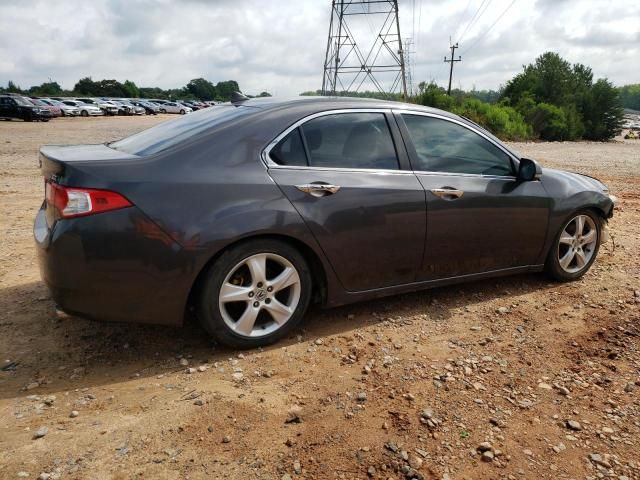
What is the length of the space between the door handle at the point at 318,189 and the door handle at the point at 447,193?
84 centimetres

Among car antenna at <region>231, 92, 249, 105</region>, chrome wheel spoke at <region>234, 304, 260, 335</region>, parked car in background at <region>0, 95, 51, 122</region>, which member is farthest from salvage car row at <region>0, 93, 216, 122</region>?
chrome wheel spoke at <region>234, 304, 260, 335</region>

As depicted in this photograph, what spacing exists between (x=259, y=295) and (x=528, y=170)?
2.46m

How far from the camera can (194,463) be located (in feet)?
7.70

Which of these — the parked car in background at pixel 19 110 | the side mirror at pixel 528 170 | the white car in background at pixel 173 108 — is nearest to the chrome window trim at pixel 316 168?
the side mirror at pixel 528 170

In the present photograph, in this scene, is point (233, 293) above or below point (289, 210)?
below

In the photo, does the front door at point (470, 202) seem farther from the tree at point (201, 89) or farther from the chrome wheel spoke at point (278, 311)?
the tree at point (201, 89)

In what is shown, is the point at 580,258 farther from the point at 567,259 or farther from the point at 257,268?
the point at 257,268

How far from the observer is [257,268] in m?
3.27

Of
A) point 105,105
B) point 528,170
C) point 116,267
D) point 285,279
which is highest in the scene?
point 105,105

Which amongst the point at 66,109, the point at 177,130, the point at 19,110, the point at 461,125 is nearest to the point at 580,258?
the point at 461,125

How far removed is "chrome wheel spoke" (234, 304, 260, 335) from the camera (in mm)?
3299

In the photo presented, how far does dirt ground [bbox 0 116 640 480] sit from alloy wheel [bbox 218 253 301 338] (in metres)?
0.20

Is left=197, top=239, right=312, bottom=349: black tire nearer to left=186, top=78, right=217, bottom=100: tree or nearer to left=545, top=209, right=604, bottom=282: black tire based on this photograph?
left=545, top=209, right=604, bottom=282: black tire

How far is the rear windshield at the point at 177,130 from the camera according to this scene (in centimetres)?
335
